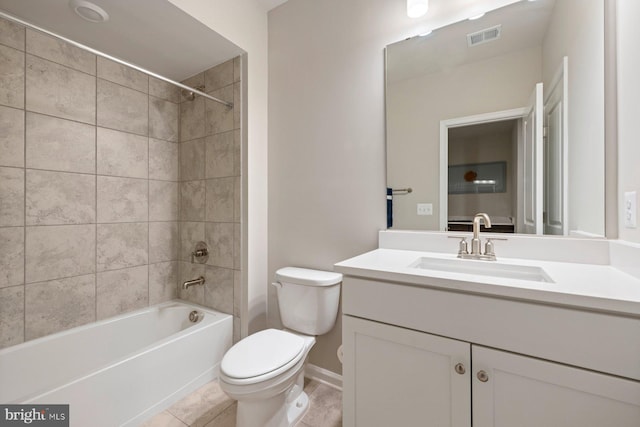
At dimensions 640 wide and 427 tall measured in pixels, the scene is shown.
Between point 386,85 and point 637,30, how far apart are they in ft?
3.02

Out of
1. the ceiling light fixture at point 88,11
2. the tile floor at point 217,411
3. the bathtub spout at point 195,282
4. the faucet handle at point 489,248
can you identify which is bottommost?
the tile floor at point 217,411

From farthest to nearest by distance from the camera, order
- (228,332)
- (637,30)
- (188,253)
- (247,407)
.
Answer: (188,253) → (228,332) → (247,407) → (637,30)

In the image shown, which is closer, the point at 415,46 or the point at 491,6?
Answer: the point at 491,6

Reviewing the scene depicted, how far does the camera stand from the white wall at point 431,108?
1.24 m

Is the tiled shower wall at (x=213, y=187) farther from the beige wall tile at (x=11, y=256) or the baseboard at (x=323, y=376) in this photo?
the beige wall tile at (x=11, y=256)

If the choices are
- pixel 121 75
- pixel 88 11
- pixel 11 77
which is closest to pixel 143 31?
pixel 88 11

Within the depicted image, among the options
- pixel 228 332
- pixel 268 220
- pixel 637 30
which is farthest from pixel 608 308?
pixel 228 332

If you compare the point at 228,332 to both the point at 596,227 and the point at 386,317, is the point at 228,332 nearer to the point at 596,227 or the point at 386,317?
the point at 386,317

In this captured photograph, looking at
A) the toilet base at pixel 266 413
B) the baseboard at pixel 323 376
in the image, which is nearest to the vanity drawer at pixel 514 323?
the toilet base at pixel 266 413

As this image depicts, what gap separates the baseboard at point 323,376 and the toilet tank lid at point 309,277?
646mm

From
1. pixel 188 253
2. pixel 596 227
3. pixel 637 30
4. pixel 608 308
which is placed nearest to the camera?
pixel 608 308

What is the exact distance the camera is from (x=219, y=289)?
1.98 m

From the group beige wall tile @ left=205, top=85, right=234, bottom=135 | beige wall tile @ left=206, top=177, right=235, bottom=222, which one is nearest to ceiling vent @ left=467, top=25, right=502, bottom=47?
beige wall tile @ left=205, top=85, right=234, bottom=135

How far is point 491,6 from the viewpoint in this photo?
1.25 metres
